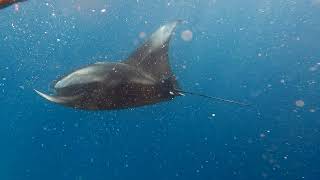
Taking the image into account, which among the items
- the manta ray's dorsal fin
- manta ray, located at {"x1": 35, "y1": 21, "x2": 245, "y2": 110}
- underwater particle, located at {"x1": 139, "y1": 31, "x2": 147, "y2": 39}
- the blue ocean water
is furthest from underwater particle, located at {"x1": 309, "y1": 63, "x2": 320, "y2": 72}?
manta ray, located at {"x1": 35, "y1": 21, "x2": 245, "y2": 110}

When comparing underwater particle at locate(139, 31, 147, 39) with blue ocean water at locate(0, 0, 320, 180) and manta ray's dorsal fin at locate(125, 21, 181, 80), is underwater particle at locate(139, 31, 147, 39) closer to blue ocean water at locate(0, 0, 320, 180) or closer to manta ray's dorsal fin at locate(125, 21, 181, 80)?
blue ocean water at locate(0, 0, 320, 180)

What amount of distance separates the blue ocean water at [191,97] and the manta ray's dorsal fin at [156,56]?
27.4 metres

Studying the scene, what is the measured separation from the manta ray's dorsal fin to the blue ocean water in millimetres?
27395

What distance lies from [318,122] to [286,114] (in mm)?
2645

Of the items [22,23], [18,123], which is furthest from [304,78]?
[18,123]

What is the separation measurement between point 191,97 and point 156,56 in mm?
36403

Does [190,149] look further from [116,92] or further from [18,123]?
[116,92]

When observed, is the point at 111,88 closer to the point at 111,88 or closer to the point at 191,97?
the point at 111,88

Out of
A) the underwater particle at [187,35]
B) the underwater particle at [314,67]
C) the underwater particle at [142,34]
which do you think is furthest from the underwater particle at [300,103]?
the underwater particle at [142,34]

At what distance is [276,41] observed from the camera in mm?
40625

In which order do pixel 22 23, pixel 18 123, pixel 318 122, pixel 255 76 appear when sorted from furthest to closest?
pixel 18 123, pixel 22 23, pixel 255 76, pixel 318 122

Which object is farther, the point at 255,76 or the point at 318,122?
the point at 255,76

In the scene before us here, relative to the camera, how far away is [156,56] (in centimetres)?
530

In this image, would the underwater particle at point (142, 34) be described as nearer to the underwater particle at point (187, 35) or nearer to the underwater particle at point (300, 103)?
the underwater particle at point (187, 35)
